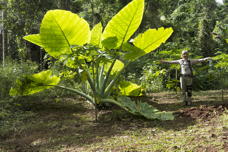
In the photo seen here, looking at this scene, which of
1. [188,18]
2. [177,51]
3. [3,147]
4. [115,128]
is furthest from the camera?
[188,18]

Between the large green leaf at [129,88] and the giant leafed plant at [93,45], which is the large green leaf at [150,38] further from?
the large green leaf at [129,88]

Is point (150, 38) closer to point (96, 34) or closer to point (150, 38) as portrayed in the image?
Result: point (150, 38)

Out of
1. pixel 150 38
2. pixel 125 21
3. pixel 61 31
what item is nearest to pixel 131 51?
pixel 150 38

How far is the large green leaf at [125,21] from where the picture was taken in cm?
357

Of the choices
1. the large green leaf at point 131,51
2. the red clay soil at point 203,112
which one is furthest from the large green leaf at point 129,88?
the red clay soil at point 203,112

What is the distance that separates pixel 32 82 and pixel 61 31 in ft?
3.23

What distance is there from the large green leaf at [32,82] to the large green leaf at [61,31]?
0.41 meters

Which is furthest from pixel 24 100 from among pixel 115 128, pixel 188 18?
pixel 188 18

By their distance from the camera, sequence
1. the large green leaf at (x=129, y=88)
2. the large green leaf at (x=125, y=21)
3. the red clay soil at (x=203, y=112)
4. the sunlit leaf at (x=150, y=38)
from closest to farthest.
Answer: the red clay soil at (x=203, y=112), the large green leaf at (x=125, y=21), the sunlit leaf at (x=150, y=38), the large green leaf at (x=129, y=88)

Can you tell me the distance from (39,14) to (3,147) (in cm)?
748

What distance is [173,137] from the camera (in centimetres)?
250

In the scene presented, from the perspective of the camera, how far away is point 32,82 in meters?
3.91

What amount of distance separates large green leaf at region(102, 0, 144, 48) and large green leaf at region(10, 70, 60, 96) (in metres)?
1.14

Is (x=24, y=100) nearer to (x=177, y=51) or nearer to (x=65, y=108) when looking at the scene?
(x=65, y=108)
